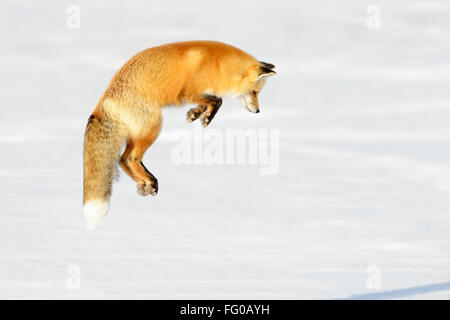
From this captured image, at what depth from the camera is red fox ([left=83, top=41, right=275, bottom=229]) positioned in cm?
878

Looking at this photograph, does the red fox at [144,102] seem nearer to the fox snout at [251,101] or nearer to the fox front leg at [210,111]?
the fox front leg at [210,111]

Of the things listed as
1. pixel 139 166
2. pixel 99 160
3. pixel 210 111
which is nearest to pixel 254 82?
pixel 210 111

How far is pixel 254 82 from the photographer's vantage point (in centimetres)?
941

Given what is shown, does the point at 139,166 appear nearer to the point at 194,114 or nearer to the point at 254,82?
the point at 194,114

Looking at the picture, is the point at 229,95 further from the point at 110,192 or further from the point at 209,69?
the point at 110,192

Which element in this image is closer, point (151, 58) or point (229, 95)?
point (151, 58)

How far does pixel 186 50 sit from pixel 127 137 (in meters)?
1.07

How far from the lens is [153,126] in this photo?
8906 mm

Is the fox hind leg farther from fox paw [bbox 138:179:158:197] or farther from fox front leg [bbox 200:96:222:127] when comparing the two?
fox front leg [bbox 200:96:222:127]

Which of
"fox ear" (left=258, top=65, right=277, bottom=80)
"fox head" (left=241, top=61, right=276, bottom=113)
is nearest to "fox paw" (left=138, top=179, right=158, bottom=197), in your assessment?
"fox head" (left=241, top=61, right=276, bottom=113)

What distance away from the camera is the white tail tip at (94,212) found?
8.59 metres

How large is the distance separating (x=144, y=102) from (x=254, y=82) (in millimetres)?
1253

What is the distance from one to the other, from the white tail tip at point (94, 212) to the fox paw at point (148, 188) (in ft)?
1.30

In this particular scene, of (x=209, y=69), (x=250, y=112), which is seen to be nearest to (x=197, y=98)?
(x=209, y=69)
